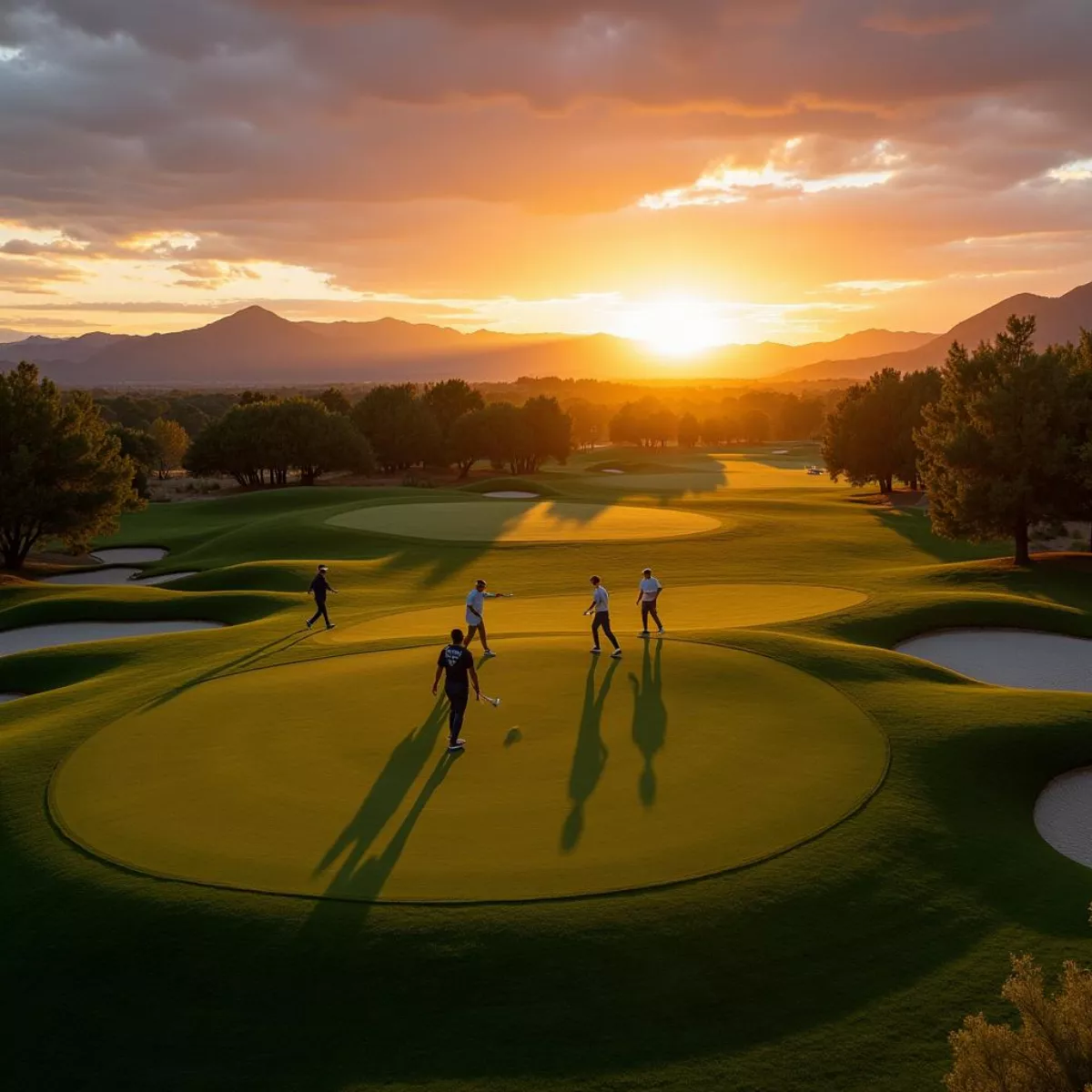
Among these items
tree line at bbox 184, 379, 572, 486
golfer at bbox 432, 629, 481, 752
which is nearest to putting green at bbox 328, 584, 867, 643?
golfer at bbox 432, 629, 481, 752

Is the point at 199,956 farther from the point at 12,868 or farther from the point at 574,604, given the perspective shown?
the point at 574,604

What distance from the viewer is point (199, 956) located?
1148 cm

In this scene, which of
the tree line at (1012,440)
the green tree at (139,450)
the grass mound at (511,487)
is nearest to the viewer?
the tree line at (1012,440)

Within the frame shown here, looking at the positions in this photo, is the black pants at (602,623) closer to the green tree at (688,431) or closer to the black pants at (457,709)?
the black pants at (457,709)

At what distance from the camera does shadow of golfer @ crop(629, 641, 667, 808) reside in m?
15.0

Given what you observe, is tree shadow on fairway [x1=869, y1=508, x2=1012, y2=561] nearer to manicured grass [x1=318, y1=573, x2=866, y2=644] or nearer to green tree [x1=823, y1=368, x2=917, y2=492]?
green tree [x1=823, y1=368, x2=917, y2=492]

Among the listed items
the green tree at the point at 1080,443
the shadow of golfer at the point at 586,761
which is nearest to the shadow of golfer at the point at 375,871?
the shadow of golfer at the point at 586,761

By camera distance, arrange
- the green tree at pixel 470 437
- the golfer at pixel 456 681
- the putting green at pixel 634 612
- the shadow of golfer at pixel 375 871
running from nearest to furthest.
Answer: the shadow of golfer at pixel 375 871
the golfer at pixel 456 681
the putting green at pixel 634 612
the green tree at pixel 470 437

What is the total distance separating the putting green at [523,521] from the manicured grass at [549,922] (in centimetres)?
2630

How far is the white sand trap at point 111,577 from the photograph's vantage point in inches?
1827

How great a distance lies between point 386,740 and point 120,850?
519 centimetres

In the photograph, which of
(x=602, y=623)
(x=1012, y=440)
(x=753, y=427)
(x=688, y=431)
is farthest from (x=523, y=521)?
(x=753, y=427)

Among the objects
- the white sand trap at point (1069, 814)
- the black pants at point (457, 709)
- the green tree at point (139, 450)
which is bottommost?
the white sand trap at point (1069, 814)

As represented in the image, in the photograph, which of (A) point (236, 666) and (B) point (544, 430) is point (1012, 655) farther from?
(B) point (544, 430)
